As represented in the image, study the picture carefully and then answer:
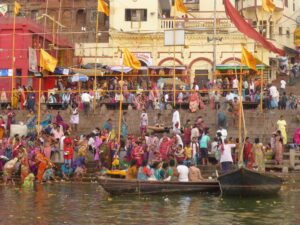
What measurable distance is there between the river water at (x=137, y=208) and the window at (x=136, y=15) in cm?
2378

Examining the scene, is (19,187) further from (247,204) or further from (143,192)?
(247,204)

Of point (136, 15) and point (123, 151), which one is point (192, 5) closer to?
point (136, 15)

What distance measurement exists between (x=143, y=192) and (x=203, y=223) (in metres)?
4.81

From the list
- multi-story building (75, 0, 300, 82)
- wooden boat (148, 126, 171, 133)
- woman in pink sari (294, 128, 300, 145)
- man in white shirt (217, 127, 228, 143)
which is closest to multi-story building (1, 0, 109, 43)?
multi-story building (75, 0, 300, 82)

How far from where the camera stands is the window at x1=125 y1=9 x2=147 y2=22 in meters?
47.4

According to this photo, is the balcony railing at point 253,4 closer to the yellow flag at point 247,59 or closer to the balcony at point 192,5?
the balcony at point 192,5

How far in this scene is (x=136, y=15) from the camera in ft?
156

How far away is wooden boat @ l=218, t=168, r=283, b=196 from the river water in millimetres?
265

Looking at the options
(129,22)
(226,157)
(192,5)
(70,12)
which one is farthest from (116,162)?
(192,5)

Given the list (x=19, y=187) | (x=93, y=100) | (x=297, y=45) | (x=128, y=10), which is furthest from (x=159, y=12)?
(x=19, y=187)

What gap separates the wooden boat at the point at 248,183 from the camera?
22.6 metres

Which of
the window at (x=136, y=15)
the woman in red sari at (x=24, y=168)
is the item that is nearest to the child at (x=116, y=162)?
the woman in red sari at (x=24, y=168)

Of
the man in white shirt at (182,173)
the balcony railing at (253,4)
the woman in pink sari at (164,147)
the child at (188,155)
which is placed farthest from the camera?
the balcony railing at (253,4)

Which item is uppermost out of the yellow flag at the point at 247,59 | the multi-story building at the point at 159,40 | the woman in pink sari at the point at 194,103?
the multi-story building at the point at 159,40
